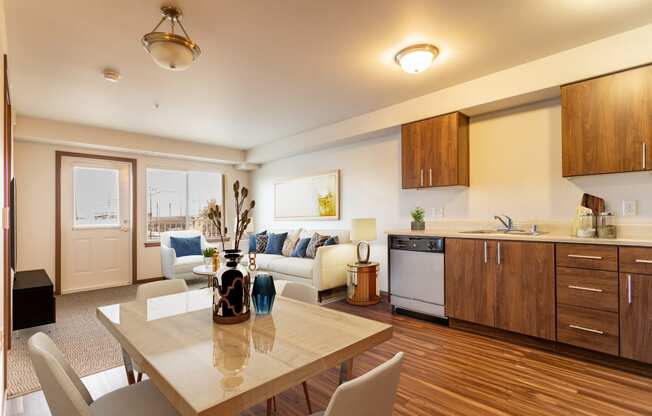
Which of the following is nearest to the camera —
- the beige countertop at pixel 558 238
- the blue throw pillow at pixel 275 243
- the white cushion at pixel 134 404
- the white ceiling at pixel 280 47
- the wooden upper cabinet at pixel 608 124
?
the white cushion at pixel 134 404

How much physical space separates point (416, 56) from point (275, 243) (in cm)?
364

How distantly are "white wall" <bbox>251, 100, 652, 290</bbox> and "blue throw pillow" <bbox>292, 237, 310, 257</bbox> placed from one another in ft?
2.24

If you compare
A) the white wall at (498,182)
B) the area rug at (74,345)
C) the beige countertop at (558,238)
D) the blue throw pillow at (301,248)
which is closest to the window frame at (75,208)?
the area rug at (74,345)

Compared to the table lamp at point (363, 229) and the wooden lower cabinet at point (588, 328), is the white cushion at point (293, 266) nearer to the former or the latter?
the table lamp at point (363, 229)

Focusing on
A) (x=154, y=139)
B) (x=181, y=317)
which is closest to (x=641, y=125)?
(x=181, y=317)

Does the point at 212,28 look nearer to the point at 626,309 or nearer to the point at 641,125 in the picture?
the point at 641,125

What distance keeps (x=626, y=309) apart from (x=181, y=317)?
2905mm

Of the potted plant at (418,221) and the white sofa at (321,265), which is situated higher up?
the potted plant at (418,221)

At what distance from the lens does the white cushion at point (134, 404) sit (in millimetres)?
1222

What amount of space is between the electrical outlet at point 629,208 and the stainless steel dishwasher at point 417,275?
4.89 feet

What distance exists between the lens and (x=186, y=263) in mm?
5148

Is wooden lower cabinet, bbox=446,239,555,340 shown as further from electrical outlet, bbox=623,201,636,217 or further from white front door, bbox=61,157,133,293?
white front door, bbox=61,157,133,293

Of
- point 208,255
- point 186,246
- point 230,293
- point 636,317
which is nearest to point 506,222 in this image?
point 636,317

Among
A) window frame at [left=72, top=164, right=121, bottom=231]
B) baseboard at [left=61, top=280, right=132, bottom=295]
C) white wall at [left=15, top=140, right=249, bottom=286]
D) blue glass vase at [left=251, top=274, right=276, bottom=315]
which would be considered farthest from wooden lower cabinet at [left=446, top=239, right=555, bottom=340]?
white wall at [left=15, top=140, right=249, bottom=286]
